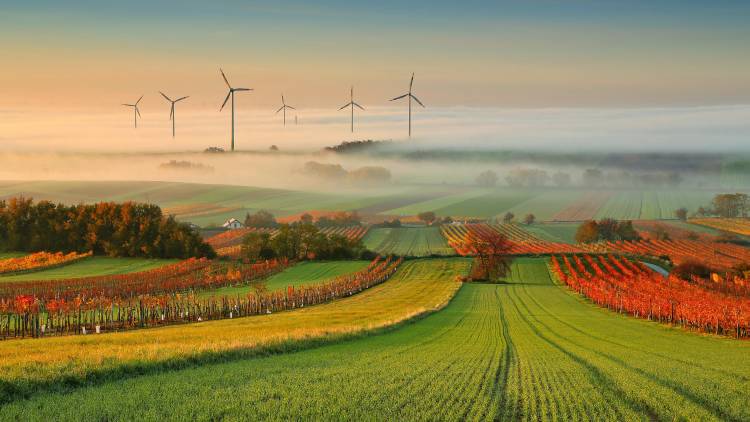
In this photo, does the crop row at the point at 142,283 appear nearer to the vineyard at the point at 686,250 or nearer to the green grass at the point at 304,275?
the green grass at the point at 304,275

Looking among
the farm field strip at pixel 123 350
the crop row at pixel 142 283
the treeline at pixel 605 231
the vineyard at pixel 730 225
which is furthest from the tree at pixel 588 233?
the farm field strip at pixel 123 350

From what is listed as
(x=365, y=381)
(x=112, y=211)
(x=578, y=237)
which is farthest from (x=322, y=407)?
(x=578, y=237)

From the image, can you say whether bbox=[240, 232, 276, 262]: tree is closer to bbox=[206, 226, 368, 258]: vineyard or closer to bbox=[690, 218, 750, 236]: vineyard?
bbox=[206, 226, 368, 258]: vineyard

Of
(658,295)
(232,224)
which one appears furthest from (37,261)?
(658,295)

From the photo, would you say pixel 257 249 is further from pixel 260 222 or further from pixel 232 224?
pixel 232 224

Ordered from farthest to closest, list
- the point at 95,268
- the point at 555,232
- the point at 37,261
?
the point at 555,232 < the point at 37,261 < the point at 95,268

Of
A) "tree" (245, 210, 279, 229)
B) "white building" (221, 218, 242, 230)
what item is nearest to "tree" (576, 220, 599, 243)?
"tree" (245, 210, 279, 229)
